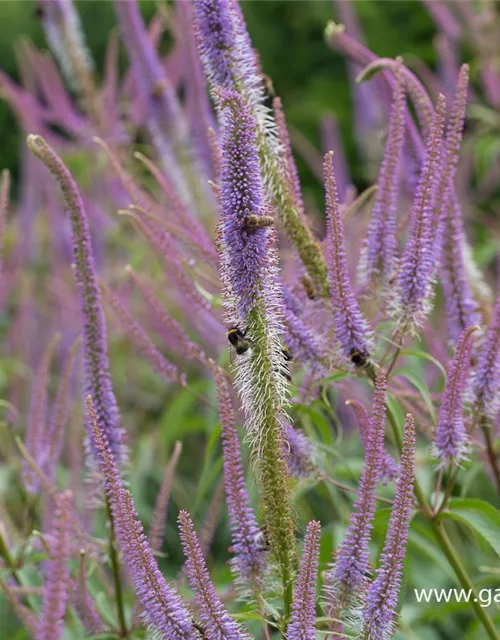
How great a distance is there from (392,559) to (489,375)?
51cm

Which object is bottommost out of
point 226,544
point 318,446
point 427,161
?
point 226,544

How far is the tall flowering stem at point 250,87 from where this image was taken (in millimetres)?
1493

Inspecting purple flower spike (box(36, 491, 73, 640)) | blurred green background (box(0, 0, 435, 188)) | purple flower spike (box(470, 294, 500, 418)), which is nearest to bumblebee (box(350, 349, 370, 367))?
purple flower spike (box(470, 294, 500, 418))

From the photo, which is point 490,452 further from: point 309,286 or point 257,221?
point 257,221

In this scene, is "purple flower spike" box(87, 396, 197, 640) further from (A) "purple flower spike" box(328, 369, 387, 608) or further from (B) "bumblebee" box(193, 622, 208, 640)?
(A) "purple flower spike" box(328, 369, 387, 608)

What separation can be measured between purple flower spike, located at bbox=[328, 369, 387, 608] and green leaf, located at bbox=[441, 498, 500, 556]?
335 millimetres

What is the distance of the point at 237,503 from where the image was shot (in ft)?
4.09

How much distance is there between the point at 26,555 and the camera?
1.90 meters

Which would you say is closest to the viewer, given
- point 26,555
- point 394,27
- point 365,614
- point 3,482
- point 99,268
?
point 365,614

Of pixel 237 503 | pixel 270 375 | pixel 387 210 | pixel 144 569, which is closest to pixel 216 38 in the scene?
pixel 387 210

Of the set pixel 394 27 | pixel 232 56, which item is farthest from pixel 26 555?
pixel 394 27

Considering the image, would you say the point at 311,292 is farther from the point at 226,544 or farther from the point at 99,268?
the point at 226,544

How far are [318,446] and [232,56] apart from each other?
2.42ft

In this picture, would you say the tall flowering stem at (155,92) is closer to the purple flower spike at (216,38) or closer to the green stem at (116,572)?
the purple flower spike at (216,38)
